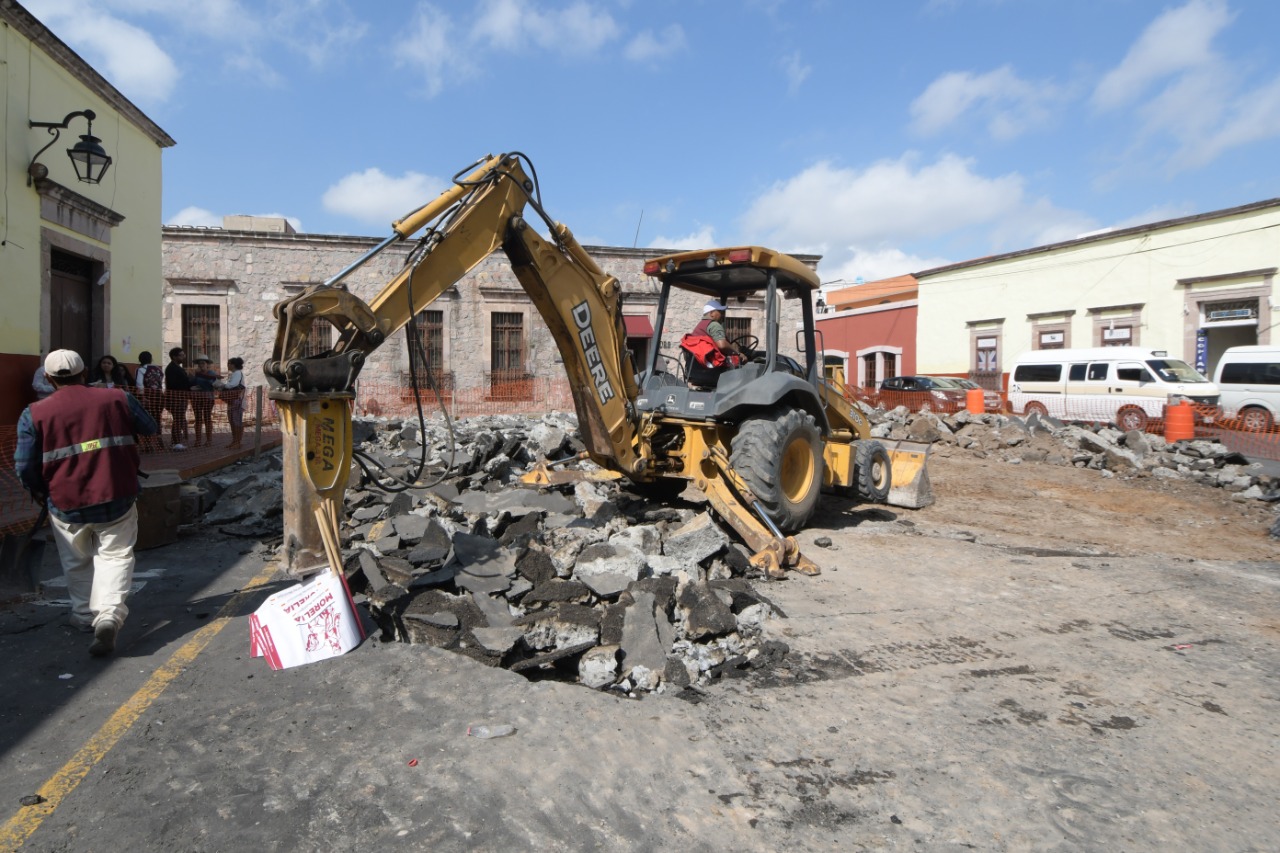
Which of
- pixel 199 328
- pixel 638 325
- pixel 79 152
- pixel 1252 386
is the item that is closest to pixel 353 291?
pixel 199 328

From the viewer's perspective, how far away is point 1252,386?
16594mm

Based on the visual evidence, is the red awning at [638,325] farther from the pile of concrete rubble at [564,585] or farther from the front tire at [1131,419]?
the pile of concrete rubble at [564,585]

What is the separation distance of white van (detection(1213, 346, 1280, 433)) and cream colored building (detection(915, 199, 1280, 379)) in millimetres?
4837

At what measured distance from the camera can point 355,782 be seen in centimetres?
293

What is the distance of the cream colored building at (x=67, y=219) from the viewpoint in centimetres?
1007

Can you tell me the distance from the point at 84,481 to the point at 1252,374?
20241mm

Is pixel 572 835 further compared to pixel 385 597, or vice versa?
pixel 385 597

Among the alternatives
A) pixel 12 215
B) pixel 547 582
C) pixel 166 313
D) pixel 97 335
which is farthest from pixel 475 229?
pixel 166 313

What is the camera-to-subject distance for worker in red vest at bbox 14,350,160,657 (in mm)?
4367

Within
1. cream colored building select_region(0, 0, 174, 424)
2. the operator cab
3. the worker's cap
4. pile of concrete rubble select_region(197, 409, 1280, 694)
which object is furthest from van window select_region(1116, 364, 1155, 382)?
cream colored building select_region(0, 0, 174, 424)

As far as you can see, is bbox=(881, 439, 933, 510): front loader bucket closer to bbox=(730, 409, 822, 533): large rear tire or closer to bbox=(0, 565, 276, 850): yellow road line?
bbox=(730, 409, 822, 533): large rear tire

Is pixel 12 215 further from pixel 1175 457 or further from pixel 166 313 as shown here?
pixel 1175 457

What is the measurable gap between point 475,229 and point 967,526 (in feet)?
19.6

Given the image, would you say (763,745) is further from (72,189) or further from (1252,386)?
(1252,386)
